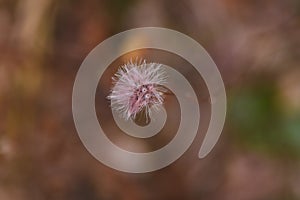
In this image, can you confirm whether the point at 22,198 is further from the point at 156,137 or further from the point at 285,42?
the point at 285,42

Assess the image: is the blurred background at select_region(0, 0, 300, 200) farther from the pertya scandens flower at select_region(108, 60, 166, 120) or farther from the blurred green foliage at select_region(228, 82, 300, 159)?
the pertya scandens flower at select_region(108, 60, 166, 120)

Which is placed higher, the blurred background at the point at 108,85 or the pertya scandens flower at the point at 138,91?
the blurred background at the point at 108,85

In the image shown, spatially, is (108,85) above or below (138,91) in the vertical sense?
above

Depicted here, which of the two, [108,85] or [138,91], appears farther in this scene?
[108,85]

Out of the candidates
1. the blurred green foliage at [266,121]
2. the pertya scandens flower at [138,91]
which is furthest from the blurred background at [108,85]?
the pertya scandens flower at [138,91]

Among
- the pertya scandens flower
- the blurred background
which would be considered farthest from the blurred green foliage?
the pertya scandens flower

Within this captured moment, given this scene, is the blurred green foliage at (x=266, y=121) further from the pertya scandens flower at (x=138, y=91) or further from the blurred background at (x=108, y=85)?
the pertya scandens flower at (x=138, y=91)

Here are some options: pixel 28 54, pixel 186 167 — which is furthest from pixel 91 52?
pixel 186 167

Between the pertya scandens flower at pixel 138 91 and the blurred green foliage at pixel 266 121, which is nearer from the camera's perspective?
the pertya scandens flower at pixel 138 91
